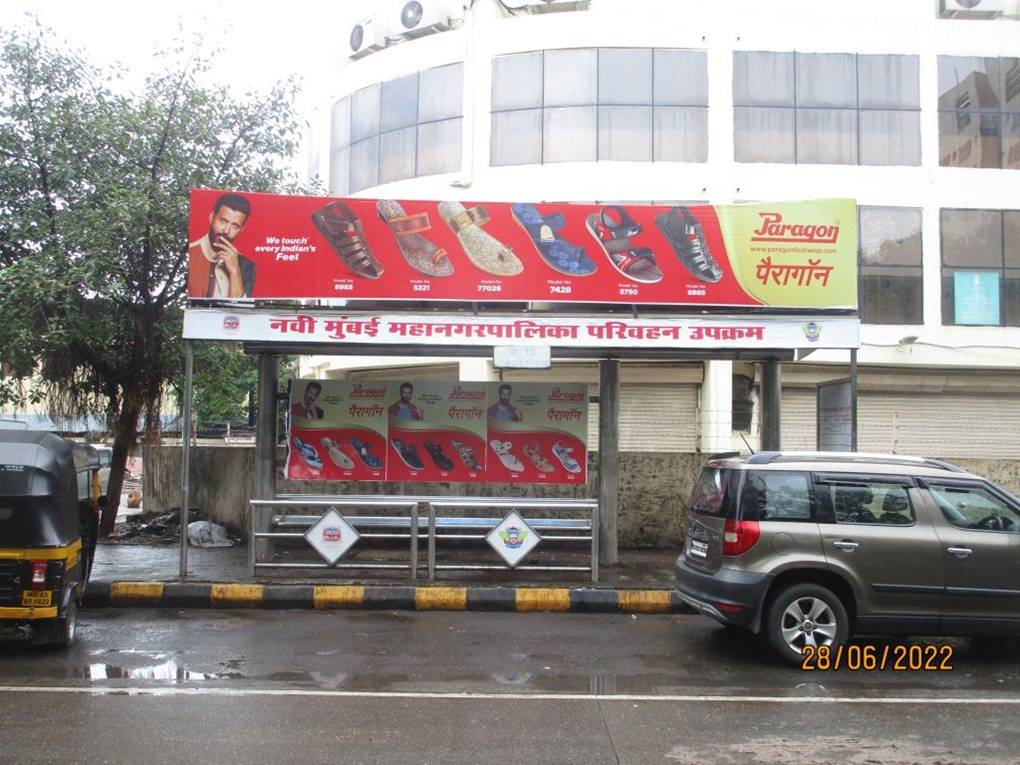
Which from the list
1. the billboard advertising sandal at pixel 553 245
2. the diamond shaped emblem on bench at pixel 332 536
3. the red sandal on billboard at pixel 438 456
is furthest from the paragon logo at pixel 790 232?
the diamond shaped emblem on bench at pixel 332 536

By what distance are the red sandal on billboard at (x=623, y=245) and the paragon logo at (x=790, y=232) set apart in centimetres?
127

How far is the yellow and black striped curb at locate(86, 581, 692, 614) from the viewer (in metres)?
8.91

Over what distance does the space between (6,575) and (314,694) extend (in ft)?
8.67

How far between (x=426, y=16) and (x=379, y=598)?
17005 millimetres

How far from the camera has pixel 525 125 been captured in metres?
20.5

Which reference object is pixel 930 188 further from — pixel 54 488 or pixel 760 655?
pixel 54 488

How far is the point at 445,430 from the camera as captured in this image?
37.4 ft

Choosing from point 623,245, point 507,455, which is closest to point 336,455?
point 507,455

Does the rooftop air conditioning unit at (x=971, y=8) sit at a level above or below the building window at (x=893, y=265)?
above

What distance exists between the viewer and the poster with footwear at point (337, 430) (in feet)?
36.9

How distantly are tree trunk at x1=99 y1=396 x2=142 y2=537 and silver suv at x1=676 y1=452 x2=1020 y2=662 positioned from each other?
9576 mm

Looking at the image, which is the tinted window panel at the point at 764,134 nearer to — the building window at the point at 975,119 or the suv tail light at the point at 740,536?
the building window at the point at 975,119

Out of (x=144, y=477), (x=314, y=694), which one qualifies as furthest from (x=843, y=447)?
(x=144, y=477)

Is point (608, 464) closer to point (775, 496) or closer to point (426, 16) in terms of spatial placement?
point (775, 496)
